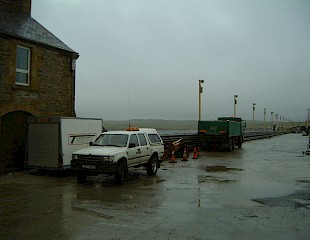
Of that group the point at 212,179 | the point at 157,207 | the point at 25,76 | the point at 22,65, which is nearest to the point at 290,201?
the point at 157,207

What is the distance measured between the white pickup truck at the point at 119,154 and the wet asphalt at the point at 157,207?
56cm

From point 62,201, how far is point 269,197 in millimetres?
5817

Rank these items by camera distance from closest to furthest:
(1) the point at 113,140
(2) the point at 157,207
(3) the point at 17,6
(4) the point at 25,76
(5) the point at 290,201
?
(2) the point at 157,207
(5) the point at 290,201
(1) the point at 113,140
(4) the point at 25,76
(3) the point at 17,6

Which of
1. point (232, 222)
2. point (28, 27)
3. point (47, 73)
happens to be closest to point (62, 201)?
point (232, 222)

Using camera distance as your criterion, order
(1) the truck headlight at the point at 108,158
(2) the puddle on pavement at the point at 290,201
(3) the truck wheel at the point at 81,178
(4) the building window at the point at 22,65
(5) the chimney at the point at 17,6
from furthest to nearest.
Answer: (5) the chimney at the point at 17,6 < (4) the building window at the point at 22,65 < (3) the truck wheel at the point at 81,178 < (1) the truck headlight at the point at 108,158 < (2) the puddle on pavement at the point at 290,201

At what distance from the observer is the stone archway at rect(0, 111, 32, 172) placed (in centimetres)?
1495

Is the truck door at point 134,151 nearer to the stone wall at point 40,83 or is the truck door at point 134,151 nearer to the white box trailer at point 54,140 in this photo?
the white box trailer at point 54,140

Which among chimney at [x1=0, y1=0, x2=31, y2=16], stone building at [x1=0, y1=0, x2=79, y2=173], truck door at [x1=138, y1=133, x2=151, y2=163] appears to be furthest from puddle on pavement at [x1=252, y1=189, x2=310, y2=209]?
chimney at [x1=0, y1=0, x2=31, y2=16]

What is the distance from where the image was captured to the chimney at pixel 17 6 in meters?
17.7

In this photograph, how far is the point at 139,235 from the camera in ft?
19.7

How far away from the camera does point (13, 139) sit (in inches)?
610

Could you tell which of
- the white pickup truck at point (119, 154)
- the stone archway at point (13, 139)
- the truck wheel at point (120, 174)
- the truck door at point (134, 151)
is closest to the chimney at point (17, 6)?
the stone archway at point (13, 139)

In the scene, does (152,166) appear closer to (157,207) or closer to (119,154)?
(119,154)

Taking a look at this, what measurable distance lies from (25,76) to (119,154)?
7.48 metres
